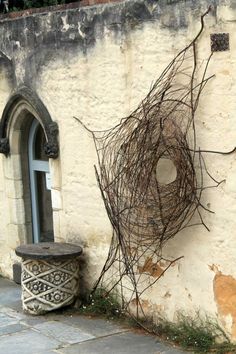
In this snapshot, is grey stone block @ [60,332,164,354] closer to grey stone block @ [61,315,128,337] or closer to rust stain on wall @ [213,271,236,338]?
grey stone block @ [61,315,128,337]

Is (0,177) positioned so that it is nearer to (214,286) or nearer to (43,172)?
(43,172)

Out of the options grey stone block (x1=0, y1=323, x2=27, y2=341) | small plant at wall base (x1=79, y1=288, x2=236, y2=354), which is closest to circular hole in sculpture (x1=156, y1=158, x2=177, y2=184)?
small plant at wall base (x1=79, y1=288, x2=236, y2=354)

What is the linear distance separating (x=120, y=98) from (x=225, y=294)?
2071mm

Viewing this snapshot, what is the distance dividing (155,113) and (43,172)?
264cm

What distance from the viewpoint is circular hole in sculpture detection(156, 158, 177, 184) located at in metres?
6.06

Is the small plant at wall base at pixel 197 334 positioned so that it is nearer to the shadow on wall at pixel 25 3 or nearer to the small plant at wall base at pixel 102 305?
the small plant at wall base at pixel 102 305

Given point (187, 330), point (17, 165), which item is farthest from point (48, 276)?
point (17, 165)

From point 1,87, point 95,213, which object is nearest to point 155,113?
point 95,213

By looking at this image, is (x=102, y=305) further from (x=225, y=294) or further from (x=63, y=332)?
(x=225, y=294)

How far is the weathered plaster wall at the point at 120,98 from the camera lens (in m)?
5.64

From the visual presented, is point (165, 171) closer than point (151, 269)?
Yes

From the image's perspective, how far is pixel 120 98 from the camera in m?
6.57

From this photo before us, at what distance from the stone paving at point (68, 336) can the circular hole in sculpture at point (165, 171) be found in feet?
4.60

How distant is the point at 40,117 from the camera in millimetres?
7562
